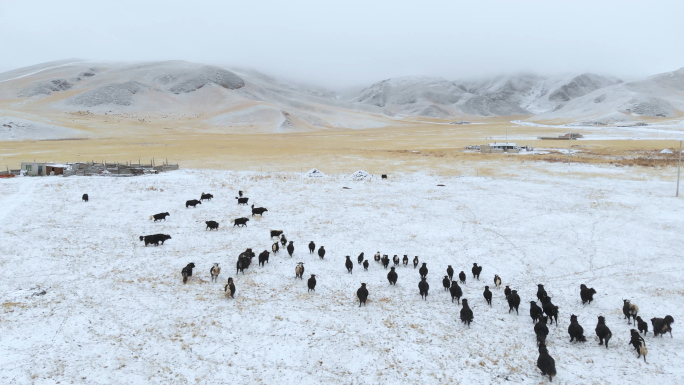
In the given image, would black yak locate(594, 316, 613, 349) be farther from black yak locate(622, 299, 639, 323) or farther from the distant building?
the distant building

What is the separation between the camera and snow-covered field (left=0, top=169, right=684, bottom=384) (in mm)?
11844

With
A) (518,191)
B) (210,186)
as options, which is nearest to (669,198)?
(518,191)

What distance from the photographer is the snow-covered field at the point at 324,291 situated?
11844 millimetres

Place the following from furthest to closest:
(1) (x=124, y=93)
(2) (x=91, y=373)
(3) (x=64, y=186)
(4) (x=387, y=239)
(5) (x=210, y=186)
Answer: (1) (x=124, y=93)
(5) (x=210, y=186)
(3) (x=64, y=186)
(4) (x=387, y=239)
(2) (x=91, y=373)

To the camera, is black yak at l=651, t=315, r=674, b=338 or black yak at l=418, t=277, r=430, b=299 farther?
black yak at l=418, t=277, r=430, b=299

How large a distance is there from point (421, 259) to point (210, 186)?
24.7m

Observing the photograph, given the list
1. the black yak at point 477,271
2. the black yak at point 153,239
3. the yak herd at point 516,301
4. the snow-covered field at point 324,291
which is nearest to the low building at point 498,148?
the snow-covered field at point 324,291

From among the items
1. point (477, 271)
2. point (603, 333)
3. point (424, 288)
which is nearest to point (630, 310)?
point (603, 333)

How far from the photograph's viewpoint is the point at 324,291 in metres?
16.8

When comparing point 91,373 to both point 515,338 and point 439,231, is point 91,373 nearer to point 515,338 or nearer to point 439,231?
point 515,338

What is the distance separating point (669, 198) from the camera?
32.7m

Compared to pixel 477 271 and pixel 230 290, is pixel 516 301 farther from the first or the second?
pixel 230 290

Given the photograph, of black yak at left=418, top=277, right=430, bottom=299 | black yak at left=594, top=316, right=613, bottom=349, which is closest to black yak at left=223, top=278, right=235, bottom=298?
black yak at left=418, top=277, right=430, bottom=299

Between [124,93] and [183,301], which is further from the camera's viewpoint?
[124,93]
